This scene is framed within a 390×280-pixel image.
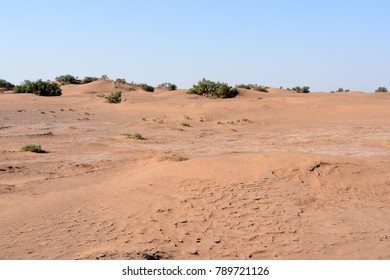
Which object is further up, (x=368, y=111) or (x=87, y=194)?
(x=368, y=111)

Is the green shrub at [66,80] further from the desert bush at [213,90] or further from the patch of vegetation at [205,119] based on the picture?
the patch of vegetation at [205,119]

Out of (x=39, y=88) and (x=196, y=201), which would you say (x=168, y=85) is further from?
(x=196, y=201)

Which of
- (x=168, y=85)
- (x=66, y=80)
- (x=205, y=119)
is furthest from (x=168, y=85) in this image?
(x=205, y=119)

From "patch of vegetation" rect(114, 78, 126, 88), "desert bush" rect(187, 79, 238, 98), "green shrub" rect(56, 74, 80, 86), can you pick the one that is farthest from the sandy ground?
"green shrub" rect(56, 74, 80, 86)

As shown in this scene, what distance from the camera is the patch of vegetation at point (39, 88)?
37.2 metres

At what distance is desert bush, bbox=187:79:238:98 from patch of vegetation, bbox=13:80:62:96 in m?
11.8

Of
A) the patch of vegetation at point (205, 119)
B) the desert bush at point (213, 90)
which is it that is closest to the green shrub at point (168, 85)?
the desert bush at point (213, 90)

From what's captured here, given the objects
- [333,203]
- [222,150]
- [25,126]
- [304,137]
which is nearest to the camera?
[333,203]

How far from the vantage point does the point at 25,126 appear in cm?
1880

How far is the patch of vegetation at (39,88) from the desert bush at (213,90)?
11831 mm

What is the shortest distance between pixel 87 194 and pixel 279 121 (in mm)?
15459

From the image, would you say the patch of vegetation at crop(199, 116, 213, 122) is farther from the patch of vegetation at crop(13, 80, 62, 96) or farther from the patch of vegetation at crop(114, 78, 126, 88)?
the patch of vegetation at crop(114, 78, 126, 88)

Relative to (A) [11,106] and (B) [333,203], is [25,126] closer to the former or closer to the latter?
(A) [11,106]
